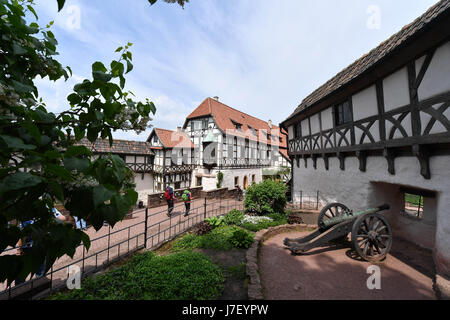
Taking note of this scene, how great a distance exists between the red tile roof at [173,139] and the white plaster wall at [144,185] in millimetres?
3770

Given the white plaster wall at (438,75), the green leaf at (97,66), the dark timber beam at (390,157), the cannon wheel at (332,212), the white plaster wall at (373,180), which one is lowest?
the cannon wheel at (332,212)

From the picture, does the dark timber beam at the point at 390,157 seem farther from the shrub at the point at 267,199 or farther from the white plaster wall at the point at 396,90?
the shrub at the point at 267,199

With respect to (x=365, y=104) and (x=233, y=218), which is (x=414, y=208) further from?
(x=233, y=218)

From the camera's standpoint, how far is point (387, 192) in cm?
689

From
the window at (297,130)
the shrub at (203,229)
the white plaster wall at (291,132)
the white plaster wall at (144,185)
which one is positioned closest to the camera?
the shrub at (203,229)

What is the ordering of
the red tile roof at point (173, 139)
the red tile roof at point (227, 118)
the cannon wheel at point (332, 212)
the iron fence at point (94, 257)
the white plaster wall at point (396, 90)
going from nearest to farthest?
the iron fence at point (94, 257)
the white plaster wall at point (396, 90)
the cannon wheel at point (332, 212)
the red tile roof at point (173, 139)
the red tile roof at point (227, 118)

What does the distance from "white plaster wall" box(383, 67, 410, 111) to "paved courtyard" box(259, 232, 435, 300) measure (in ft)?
14.0

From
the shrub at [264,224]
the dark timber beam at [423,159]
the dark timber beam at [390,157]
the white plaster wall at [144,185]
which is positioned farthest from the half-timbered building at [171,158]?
the dark timber beam at [423,159]

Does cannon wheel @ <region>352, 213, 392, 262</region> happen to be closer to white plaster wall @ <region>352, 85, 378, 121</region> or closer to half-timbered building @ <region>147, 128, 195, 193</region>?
white plaster wall @ <region>352, 85, 378, 121</region>

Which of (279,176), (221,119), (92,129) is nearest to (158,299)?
(92,129)

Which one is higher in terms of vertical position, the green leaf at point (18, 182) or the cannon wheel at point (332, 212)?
the green leaf at point (18, 182)

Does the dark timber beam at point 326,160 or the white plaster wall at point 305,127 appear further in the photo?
the white plaster wall at point 305,127

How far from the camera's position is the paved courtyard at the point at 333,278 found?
3.82 meters

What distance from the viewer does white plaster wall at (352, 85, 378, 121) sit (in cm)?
627
